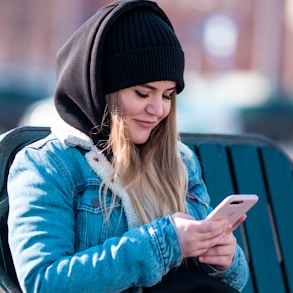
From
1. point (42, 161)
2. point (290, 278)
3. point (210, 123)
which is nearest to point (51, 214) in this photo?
point (42, 161)

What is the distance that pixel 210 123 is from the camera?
47.5 feet

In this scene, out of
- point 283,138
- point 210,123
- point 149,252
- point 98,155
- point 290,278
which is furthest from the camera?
point 283,138

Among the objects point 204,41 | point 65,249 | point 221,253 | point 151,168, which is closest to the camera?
point 65,249

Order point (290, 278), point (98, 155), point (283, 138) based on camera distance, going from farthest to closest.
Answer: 1. point (283, 138)
2. point (290, 278)
3. point (98, 155)

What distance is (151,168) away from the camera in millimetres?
2674

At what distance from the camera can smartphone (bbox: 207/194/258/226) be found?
2.39 m

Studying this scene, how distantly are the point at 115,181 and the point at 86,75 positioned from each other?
1.04 ft

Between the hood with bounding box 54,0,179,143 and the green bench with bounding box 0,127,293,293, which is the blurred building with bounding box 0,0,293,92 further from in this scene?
the hood with bounding box 54,0,179,143

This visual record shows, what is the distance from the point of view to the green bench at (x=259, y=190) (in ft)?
11.5

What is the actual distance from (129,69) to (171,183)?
367 mm

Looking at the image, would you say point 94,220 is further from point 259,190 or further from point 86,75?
point 259,190

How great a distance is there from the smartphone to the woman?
0.02 m

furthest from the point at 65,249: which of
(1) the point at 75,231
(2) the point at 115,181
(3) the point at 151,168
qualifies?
(3) the point at 151,168

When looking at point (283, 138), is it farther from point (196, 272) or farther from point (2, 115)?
point (196, 272)
